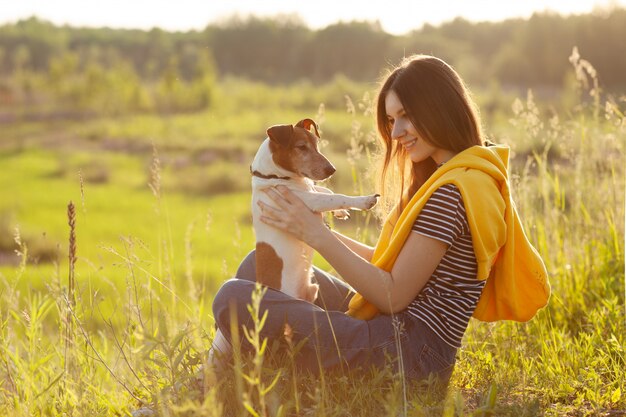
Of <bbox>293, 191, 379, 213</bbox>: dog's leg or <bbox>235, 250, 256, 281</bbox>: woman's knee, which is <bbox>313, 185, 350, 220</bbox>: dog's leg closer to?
<bbox>293, 191, 379, 213</bbox>: dog's leg

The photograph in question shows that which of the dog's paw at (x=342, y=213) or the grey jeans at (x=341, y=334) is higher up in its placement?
the dog's paw at (x=342, y=213)

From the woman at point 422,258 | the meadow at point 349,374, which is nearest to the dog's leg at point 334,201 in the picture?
the woman at point 422,258

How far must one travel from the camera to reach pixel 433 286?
309 centimetres

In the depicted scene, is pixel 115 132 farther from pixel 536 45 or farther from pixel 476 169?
pixel 476 169

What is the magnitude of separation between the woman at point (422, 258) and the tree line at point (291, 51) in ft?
61.4

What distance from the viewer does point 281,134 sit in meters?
3.54

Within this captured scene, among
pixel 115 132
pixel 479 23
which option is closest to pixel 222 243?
pixel 115 132

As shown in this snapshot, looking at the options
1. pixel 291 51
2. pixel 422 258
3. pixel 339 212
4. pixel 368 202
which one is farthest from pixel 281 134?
pixel 291 51

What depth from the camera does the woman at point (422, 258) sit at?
2953 millimetres

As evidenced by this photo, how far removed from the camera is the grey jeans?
3.04m

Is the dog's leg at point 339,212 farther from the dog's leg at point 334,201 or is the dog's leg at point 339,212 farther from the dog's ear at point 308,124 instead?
the dog's ear at point 308,124

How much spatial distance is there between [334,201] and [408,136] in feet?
1.44

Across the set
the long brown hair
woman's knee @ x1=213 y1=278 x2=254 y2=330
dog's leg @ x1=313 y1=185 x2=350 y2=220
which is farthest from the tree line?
woman's knee @ x1=213 y1=278 x2=254 y2=330

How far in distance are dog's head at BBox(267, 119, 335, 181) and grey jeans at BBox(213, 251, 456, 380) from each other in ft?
2.33
